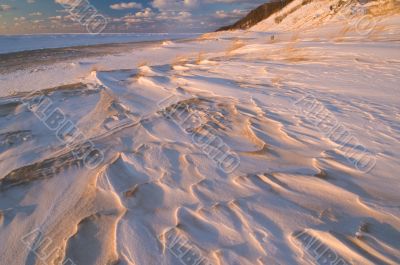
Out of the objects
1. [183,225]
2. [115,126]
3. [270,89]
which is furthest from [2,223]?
[270,89]

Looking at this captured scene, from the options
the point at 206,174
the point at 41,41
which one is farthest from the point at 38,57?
the point at 206,174

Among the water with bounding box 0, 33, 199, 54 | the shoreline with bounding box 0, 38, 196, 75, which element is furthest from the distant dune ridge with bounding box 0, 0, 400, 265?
the water with bounding box 0, 33, 199, 54

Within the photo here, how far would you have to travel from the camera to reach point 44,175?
2.35 m

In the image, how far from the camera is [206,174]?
Answer: 2.27 m

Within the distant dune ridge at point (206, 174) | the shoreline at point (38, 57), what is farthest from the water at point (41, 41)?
the distant dune ridge at point (206, 174)

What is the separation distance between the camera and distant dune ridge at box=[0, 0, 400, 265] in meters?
1.65

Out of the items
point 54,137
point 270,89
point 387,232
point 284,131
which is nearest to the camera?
point 387,232

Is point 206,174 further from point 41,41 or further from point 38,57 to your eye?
point 41,41

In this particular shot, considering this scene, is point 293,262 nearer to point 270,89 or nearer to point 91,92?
point 270,89

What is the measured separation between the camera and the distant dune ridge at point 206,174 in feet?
5.40

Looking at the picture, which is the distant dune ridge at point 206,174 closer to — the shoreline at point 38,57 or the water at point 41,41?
the shoreline at point 38,57

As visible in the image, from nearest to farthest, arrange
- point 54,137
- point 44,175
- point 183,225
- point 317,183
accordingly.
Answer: point 183,225 → point 317,183 → point 44,175 → point 54,137

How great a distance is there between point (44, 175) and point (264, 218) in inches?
66.2

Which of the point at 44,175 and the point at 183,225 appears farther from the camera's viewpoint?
the point at 44,175
